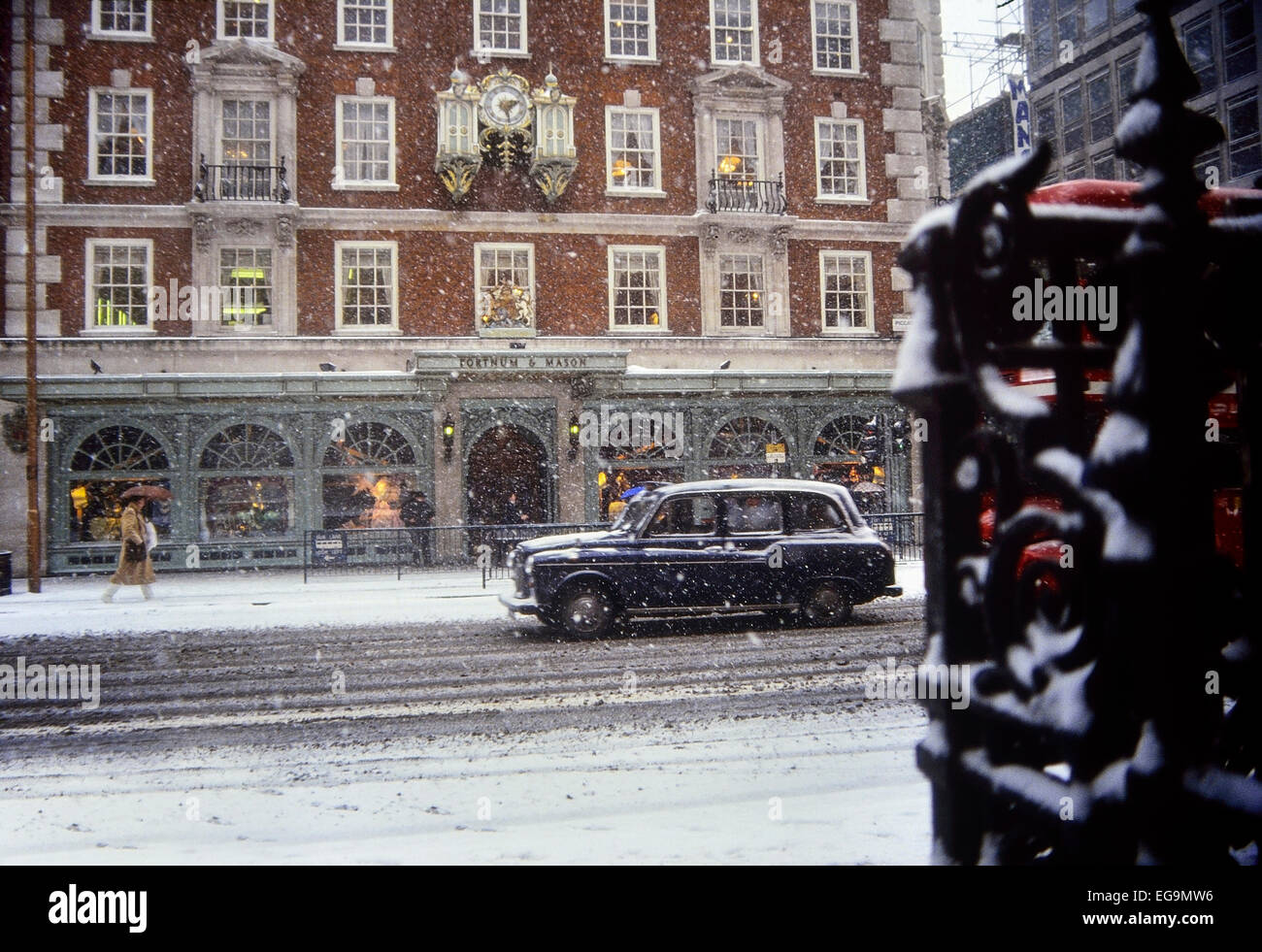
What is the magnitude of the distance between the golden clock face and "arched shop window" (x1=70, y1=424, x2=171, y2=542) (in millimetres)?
11252

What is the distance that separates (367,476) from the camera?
21.6 m

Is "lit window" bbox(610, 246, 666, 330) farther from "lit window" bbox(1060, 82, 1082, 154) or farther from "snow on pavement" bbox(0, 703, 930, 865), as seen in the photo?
"snow on pavement" bbox(0, 703, 930, 865)

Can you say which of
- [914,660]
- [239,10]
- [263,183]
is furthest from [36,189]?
[914,660]

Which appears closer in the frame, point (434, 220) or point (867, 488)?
point (434, 220)

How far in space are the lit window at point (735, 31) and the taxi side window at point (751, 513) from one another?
16398 millimetres

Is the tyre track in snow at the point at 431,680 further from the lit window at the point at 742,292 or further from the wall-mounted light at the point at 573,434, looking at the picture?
the lit window at the point at 742,292

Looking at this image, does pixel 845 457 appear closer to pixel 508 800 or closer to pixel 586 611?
pixel 586 611

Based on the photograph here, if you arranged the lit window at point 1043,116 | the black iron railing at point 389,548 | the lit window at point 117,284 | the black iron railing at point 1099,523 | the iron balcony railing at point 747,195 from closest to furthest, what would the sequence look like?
the black iron railing at point 1099,523 → the black iron railing at point 389,548 → the lit window at point 1043,116 → the lit window at point 117,284 → the iron balcony railing at point 747,195

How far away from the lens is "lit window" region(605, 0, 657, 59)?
23.2m

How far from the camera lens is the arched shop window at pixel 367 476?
846 inches

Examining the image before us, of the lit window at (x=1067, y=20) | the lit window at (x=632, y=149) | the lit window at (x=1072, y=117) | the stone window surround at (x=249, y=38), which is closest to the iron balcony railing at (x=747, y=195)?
the lit window at (x=632, y=149)

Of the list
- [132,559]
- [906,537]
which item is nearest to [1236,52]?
[906,537]

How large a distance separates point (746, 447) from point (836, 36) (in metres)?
11.6
